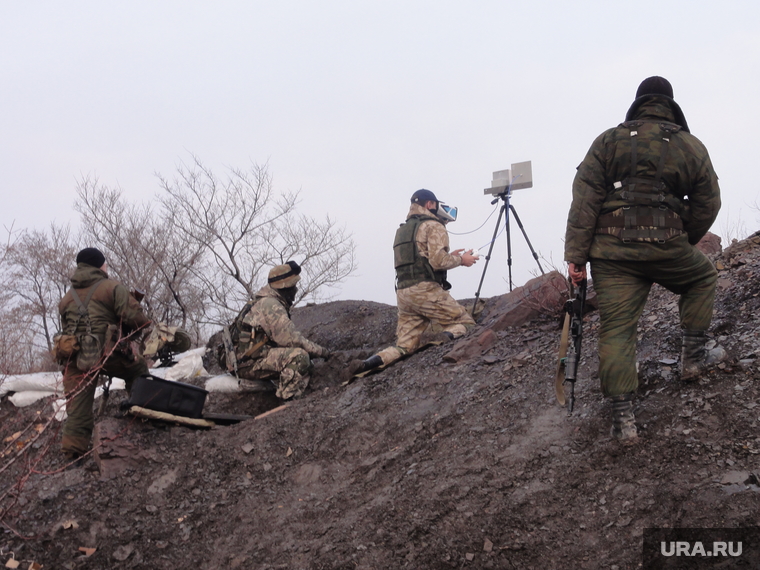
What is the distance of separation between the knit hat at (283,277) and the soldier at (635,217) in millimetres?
3799

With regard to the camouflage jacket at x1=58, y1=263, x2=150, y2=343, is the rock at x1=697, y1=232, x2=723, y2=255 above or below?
above

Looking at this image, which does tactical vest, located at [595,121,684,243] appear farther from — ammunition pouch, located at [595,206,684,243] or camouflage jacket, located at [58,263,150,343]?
camouflage jacket, located at [58,263,150,343]

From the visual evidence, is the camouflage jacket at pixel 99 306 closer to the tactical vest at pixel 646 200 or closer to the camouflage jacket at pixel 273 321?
the camouflage jacket at pixel 273 321

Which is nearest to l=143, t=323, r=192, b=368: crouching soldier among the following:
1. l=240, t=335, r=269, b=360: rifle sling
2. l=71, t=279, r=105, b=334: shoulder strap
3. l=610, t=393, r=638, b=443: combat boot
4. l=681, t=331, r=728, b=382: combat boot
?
l=240, t=335, r=269, b=360: rifle sling

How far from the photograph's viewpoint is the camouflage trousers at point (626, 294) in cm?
334

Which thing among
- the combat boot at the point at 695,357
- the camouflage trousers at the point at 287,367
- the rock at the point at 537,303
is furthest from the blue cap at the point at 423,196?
the combat boot at the point at 695,357

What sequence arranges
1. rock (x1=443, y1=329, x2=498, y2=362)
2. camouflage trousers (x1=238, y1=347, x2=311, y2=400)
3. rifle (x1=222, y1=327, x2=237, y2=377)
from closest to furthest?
rock (x1=443, y1=329, x2=498, y2=362), camouflage trousers (x1=238, y1=347, x2=311, y2=400), rifle (x1=222, y1=327, x2=237, y2=377)

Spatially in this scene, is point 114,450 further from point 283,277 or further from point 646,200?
point 646,200

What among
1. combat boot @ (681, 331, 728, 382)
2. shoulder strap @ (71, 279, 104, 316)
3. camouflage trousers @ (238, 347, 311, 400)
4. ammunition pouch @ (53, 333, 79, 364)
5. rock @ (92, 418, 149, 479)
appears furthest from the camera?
camouflage trousers @ (238, 347, 311, 400)

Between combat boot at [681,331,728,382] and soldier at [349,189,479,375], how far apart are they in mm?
3098

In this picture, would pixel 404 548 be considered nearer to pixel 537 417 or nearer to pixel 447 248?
pixel 537 417

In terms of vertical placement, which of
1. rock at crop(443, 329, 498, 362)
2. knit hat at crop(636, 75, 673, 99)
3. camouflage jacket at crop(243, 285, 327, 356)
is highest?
knit hat at crop(636, 75, 673, 99)

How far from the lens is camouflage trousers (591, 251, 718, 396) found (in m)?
3.34

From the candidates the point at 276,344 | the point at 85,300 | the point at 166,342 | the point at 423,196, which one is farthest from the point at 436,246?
the point at 85,300
